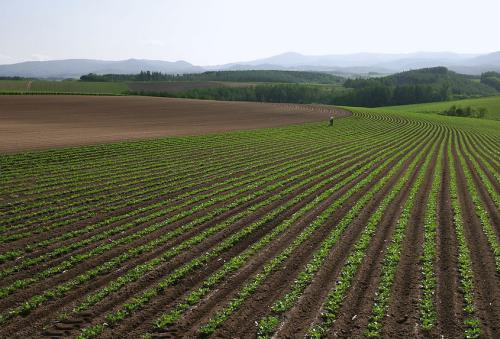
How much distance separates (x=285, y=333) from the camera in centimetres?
866

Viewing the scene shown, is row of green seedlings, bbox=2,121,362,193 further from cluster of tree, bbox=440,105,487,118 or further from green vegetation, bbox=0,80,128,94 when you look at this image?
green vegetation, bbox=0,80,128,94

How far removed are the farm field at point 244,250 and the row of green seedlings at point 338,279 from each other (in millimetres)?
49

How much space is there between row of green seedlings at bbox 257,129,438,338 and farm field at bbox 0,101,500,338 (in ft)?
0.16

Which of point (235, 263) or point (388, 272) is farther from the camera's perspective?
point (235, 263)

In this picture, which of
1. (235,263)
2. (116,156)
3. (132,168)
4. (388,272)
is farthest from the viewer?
(116,156)

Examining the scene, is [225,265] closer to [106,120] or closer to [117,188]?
[117,188]

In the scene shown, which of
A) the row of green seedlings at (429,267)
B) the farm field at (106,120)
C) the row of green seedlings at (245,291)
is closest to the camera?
the row of green seedlings at (245,291)

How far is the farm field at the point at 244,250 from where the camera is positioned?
9.13 metres

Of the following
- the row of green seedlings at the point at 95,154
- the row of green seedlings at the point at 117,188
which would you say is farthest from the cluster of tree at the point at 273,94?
the row of green seedlings at the point at 117,188

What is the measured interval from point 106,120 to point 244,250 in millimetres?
44577

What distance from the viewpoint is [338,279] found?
1100cm

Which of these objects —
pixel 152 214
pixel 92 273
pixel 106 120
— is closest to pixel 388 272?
pixel 92 273

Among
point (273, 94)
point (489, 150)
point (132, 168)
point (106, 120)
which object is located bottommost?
point (132, 168)

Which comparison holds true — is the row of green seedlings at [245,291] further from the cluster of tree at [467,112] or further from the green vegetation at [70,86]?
the green vegetation at [70,86]
